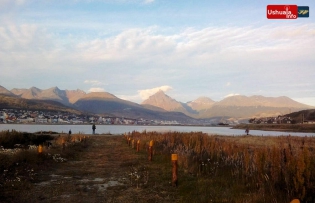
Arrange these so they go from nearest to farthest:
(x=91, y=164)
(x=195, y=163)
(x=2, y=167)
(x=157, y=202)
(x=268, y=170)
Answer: (x=157, y=202) < (x=268, y=170) < (x=2, y=167) < (x=195, y=163) < (x=91, y=164)

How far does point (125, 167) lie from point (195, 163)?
11.2 ft

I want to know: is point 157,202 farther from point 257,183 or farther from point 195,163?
→ point 195,163

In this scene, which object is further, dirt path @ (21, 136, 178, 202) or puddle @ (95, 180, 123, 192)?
puddle @ (95, 180, 123, 192)

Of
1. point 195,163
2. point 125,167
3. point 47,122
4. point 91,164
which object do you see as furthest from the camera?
point 47,122

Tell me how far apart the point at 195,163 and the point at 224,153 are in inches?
103

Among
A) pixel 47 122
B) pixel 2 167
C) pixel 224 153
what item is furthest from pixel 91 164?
pixel 47 122

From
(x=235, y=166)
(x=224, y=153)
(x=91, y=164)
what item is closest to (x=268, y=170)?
(x=235, y=166)

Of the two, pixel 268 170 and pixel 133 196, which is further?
pixel 268 170

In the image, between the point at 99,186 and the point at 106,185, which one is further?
the point at 106,185

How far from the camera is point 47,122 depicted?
184125 mm

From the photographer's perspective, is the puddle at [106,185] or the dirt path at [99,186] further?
the puddle at [106,185]

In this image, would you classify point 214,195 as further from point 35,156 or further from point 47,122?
point 47,122

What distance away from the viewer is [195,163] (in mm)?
13172

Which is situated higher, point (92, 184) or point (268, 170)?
point (268, 170)
